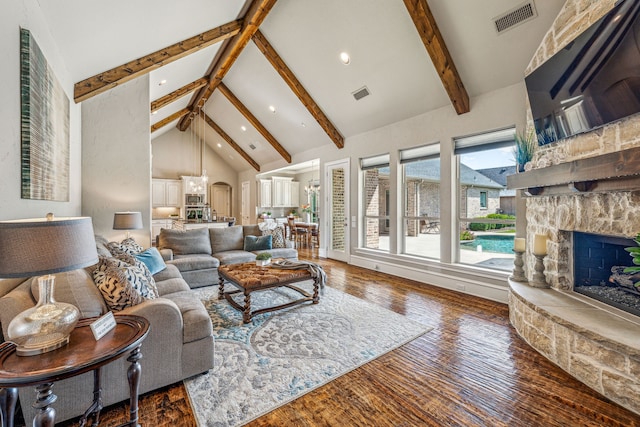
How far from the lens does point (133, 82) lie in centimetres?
470

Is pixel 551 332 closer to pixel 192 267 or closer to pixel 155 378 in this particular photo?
pixel 155 378

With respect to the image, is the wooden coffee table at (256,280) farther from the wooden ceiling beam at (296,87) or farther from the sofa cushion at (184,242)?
the wooden ceiling beam at (296,87)

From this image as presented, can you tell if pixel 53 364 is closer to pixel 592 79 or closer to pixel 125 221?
pixel 125 221

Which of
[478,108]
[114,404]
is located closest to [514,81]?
[478,108]

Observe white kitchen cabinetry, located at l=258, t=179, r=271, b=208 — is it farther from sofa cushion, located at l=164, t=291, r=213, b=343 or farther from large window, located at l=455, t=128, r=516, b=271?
sofa cushion, located at l=164, t=291, r=213, b=343

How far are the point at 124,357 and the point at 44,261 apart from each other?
43.0 inches

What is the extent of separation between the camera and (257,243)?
18.0 ft

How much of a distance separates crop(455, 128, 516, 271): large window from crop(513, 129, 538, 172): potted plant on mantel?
58cm

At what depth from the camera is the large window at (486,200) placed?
404 centimetres

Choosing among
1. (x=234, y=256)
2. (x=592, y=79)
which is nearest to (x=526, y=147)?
(x=592, y=79)

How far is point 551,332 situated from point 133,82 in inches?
249

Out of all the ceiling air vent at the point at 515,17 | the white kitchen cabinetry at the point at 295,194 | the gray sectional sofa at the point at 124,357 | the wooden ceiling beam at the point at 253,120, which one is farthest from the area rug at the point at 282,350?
the white kitchen cabinetry at the point at 295,194

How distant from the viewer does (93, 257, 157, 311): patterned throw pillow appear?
1.99 metres

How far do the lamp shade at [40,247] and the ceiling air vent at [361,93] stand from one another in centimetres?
472
